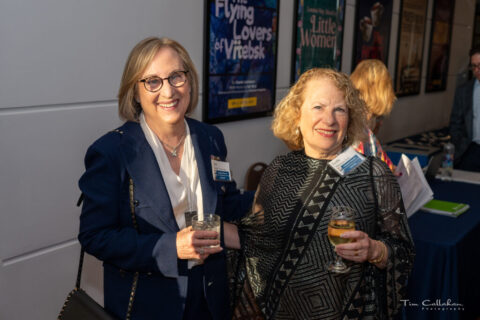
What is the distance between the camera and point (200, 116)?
3270 millimetres

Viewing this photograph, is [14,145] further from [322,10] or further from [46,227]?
[322,10]

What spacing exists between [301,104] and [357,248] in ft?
2.06

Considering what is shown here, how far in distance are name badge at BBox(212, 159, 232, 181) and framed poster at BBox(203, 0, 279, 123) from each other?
148 centimetres

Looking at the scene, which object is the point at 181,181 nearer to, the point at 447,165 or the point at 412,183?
the point at 412,183

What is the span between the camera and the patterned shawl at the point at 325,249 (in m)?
1.74

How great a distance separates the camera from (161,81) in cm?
165

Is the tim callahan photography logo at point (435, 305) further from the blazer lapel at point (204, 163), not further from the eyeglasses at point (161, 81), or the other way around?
the eyeglasses at point (161, 81)

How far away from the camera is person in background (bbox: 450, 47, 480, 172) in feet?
15.3


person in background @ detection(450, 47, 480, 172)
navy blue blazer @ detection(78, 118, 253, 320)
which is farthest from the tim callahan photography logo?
person in background @ detection(450, 47, 480, 172)

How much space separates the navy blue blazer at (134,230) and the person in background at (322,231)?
0.72 feet

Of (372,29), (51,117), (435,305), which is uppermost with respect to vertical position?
(372,29)

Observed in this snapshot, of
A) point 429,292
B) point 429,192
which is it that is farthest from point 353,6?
point 429,292

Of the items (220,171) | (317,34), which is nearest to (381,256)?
(220,171)

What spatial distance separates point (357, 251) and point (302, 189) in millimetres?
342
